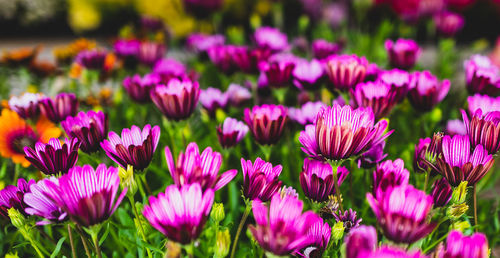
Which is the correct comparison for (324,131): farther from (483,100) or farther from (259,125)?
(483,100)

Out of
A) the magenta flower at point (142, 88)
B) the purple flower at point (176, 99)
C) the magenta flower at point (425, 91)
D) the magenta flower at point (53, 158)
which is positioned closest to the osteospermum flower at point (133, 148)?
the magenta flower at point (53, 158)

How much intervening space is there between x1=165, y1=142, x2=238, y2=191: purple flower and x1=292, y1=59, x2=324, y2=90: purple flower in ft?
1.44

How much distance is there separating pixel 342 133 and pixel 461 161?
170 mm

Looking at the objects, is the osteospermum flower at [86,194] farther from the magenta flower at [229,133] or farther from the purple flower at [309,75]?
the purple flower at [309,75]

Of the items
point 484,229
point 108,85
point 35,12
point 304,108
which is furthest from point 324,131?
point 35,12

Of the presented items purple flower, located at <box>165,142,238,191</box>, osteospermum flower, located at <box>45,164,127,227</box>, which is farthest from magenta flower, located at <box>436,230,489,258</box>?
osteospermum flower, located at <box>45,164,127,227</box>

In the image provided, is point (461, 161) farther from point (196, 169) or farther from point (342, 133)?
point (196, 169)

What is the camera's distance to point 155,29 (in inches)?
77.5

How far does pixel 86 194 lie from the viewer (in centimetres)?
48

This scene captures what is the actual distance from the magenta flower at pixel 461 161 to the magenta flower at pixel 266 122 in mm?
257

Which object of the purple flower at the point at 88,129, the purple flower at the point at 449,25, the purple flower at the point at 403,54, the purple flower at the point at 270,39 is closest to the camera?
the purple flower at the point at 88,129

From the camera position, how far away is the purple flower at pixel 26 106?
2.71 ft

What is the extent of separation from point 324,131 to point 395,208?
0.46 feet

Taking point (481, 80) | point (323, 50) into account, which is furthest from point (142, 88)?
point (481, 80)
